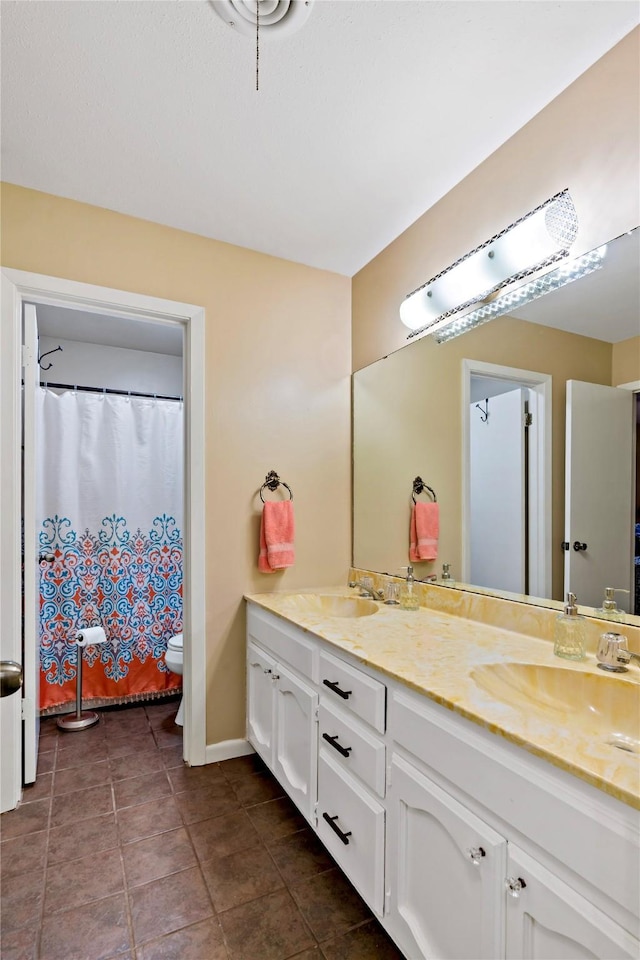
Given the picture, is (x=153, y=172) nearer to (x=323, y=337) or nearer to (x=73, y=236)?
(x=73, y=236)

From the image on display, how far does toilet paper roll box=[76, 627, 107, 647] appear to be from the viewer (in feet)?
8.77

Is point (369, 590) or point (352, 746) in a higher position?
point (369, 590)

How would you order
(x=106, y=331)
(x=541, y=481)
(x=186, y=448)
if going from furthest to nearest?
(x=106, y=331) → (x=186, y=448) → (x=541, y=481)

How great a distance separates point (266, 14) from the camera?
125 centimetres

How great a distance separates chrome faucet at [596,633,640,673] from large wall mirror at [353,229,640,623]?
135mm

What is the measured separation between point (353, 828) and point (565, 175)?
2.03m

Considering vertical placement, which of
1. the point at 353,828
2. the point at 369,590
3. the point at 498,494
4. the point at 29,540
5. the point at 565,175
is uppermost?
the point at 565,175

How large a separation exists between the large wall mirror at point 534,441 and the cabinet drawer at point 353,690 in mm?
626

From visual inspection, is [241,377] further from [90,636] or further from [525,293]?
[90,636]

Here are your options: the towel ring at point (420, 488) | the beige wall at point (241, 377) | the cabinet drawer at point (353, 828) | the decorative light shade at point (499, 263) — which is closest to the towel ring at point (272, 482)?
the beige wall at point (241, 377)

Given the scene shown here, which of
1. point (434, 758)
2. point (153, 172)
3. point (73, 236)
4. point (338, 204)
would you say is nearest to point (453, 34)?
point (338, 204)

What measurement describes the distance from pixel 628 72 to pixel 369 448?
1614mm

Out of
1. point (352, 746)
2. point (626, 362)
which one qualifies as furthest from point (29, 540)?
point (626, 362)

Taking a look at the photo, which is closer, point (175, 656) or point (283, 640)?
point (283, 640)
